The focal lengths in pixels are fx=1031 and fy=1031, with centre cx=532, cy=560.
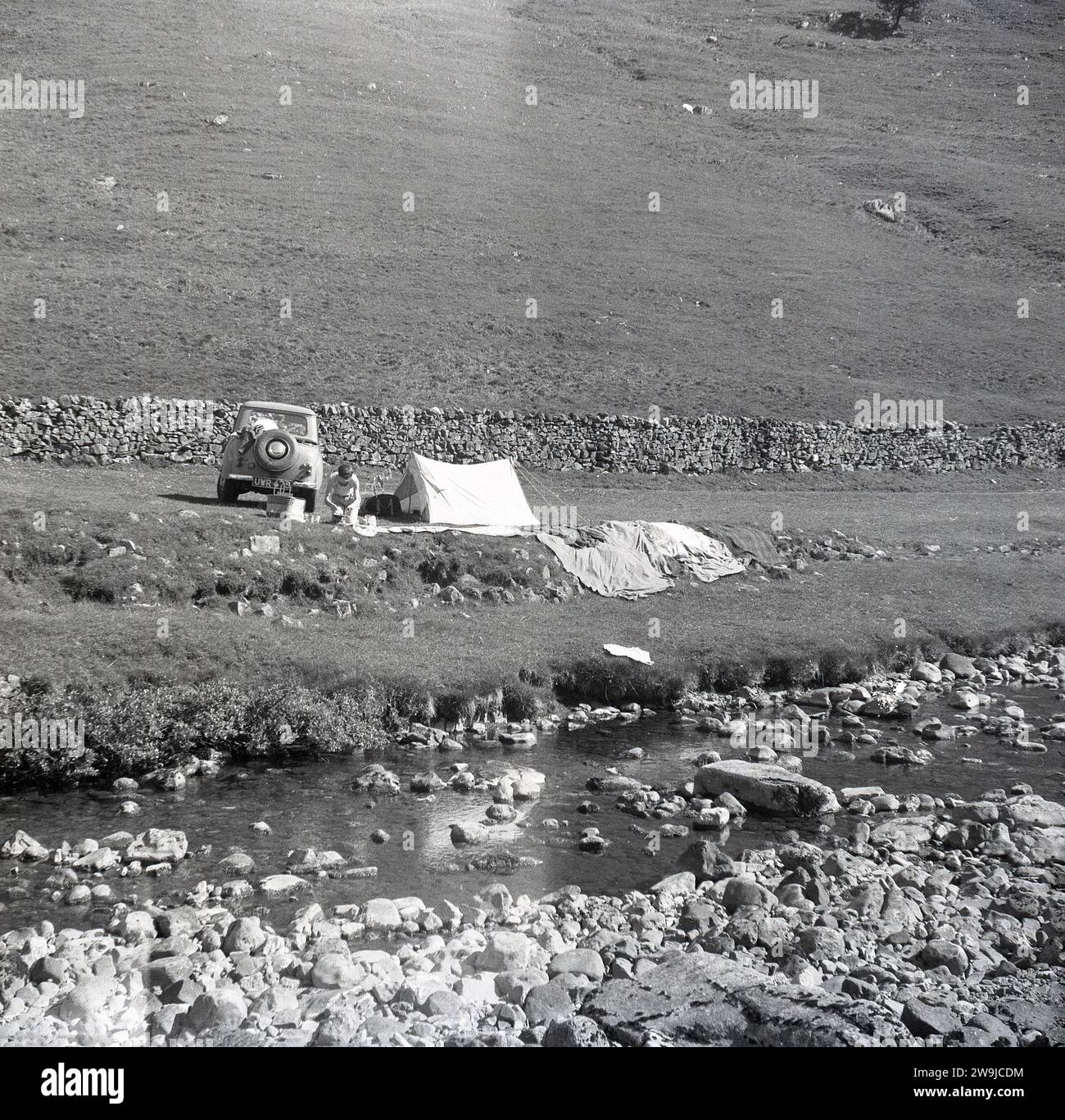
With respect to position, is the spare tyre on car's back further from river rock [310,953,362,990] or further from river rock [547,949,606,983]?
river rock [547,949,606,983]

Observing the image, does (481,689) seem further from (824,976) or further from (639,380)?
(639,380)

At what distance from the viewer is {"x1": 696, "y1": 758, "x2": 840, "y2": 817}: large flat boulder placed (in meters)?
12.7

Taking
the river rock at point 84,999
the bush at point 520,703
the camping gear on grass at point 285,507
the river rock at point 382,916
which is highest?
the camping gear on grass at point 285,507

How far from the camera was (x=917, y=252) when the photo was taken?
256 ft

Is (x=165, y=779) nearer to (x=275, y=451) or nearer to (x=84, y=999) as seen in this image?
(x=84, y=999)

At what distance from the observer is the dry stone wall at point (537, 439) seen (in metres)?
33.6

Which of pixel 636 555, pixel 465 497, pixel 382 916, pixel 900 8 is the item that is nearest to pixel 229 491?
pixel 465 497

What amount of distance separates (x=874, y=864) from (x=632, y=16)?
146 m

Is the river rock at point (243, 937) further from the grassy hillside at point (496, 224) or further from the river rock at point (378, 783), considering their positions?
the grassy hillside at point (496, 224)

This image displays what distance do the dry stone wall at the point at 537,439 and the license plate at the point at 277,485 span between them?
40.9 ft

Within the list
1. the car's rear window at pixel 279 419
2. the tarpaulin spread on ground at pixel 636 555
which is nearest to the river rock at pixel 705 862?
the tarpaulin spread on ground at pixel 636 555

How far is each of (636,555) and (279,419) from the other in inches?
373

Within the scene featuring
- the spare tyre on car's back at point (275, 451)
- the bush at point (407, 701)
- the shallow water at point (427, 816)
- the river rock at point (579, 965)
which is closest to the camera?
the river rock at point (579, 965)

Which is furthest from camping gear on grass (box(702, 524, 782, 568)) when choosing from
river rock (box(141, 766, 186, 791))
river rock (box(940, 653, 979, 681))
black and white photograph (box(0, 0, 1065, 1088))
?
river rock (box(141, 766, 186, 791))
